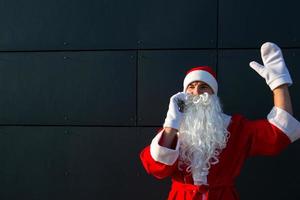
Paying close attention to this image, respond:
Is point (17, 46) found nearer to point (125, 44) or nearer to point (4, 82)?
point (4, 82)

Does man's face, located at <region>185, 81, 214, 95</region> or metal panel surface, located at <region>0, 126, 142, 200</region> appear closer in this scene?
man's face, located at <region>185, 81, 214, 95</region>

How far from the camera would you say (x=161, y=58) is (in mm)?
3270

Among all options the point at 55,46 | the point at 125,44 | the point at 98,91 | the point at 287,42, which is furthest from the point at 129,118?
the point at 287,42

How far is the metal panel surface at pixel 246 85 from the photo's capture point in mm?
3125

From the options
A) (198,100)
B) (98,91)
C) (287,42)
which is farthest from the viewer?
(98,91)

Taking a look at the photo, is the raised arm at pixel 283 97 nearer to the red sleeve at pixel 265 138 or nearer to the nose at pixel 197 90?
the red sleeve at pixel 265 138

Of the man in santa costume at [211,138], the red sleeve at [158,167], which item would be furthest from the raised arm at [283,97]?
the red sleeve at [158,167]

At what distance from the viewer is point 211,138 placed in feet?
7.91

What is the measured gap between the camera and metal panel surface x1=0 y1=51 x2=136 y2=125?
3.33 meters

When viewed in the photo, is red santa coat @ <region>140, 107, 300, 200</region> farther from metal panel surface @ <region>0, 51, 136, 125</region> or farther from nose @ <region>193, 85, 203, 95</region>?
metal panel surface @ <region>0, 51, 136, 125</region>

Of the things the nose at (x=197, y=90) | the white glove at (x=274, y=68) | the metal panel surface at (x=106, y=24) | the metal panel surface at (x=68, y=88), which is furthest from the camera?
the metal panel surface at (x=68, y=88)

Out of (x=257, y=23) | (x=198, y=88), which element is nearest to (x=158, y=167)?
(x=198, y=88)

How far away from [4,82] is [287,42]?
2.18 m

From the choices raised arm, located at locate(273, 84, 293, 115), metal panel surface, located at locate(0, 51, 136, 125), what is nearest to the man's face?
raised arm, located at locate(273, 84, 293, 115)
